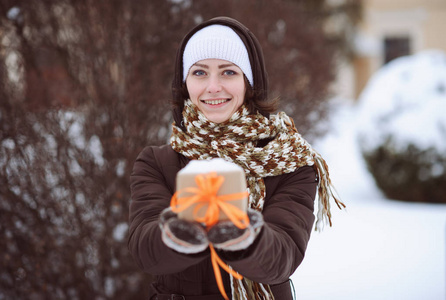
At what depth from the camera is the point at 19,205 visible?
344cm

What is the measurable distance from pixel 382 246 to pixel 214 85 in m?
4.33

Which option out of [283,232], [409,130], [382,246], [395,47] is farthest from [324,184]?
[395,47]

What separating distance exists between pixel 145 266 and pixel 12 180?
2162 millimetres

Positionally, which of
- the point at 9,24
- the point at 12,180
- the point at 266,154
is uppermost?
the point at 9,24

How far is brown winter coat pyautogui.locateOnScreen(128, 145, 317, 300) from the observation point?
149cm

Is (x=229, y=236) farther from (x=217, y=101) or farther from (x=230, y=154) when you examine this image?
(x=217, y=101)

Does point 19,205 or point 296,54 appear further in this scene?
point 296,54

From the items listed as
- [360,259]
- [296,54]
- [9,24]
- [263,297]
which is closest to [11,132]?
[9,24]

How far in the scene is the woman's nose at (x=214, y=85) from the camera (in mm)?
1885

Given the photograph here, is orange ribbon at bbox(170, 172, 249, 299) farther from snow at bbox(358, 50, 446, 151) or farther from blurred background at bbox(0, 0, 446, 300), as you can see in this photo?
snow at bbox(358, 50, 446, 151)

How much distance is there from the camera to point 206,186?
4.52ft

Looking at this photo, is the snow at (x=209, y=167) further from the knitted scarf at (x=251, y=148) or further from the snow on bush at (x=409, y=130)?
the snow on bush at (x=409, y=130)

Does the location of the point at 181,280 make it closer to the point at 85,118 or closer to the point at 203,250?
the point at 203,250

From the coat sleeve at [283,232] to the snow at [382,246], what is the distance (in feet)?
8.71
